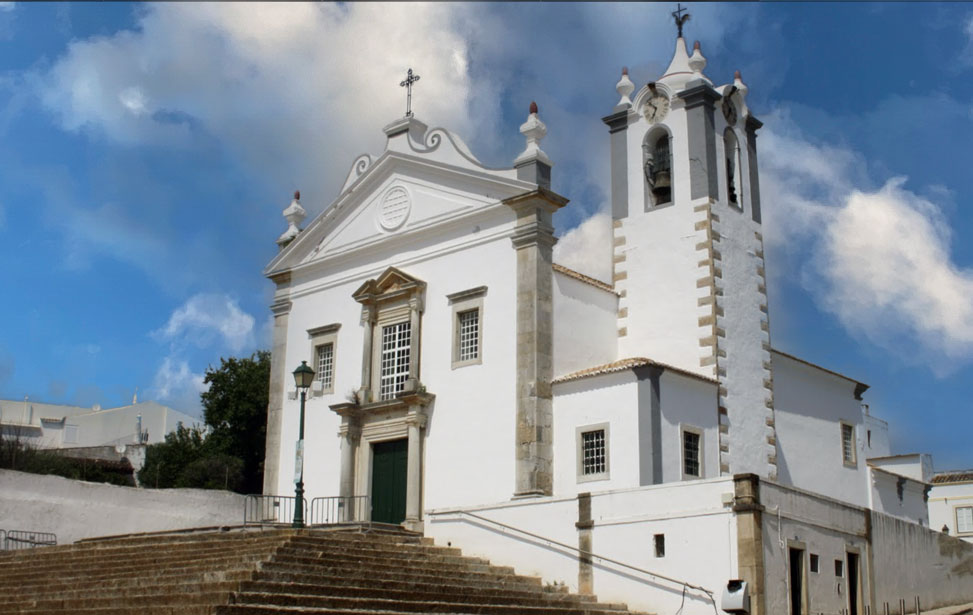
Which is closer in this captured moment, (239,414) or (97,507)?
(97,507)

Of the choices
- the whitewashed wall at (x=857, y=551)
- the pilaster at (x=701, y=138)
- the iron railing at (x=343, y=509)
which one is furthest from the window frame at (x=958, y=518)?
the iron railing at (x=343, y=509)

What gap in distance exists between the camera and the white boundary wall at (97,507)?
24.1 meters

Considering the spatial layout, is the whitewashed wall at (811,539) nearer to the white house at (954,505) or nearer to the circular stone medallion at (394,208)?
the circular stone medallion at (394,208)

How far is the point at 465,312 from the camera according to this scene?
72.6ft

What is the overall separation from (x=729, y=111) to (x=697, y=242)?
3564mm

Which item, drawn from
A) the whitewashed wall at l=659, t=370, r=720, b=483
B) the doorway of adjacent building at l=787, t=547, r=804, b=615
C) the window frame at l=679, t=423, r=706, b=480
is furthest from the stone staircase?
the window frame at l=679, t=423, r=706, b=480

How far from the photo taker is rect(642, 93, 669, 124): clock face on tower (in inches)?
924

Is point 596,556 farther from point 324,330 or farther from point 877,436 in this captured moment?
point 877,436

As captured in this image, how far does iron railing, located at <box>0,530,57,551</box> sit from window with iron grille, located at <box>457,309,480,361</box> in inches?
395

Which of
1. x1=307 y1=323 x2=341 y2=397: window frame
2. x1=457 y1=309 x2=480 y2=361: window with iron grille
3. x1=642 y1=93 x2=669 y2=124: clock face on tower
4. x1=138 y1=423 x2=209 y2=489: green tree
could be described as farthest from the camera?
x1=138 y1=423 x2=209 y2=489: green tree

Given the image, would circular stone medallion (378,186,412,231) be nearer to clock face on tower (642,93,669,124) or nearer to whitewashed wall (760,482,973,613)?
clock face on tower (642,93,669,124)

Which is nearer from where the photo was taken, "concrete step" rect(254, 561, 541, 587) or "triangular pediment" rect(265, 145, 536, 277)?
"concrete step" rect(254, 561, 541, 587)

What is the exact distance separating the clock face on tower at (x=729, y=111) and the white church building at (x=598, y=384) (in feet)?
0.30

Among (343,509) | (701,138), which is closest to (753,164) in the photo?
(701,138)
